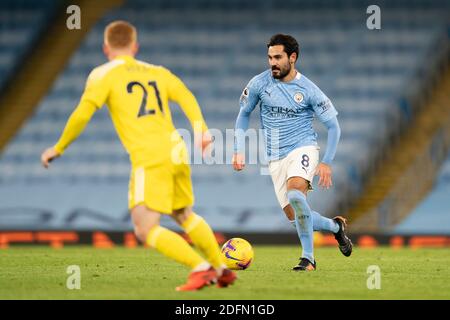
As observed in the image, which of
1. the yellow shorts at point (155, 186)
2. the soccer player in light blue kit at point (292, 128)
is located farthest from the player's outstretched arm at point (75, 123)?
the soccer player in light blue kit at point (292, 128)

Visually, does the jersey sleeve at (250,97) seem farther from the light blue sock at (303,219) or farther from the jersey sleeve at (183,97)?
the jersey sleeve at (183,97)

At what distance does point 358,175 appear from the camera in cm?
1686

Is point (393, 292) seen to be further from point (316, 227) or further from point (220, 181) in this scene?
point (220, 181)

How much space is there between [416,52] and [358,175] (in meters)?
2.73

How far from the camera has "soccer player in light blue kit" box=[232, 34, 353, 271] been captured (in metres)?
8.32

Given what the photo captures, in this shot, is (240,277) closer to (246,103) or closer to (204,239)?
(204,239)

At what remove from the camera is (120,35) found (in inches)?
261

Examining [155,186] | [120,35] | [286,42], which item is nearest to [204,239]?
[155,186]

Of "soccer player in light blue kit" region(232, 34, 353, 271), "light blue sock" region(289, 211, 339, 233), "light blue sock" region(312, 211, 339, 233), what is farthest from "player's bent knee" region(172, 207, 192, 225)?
"light blue sock" region(312, 211, 339, 233)

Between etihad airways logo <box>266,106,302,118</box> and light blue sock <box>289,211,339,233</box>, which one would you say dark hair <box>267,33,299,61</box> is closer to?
etihad airways logo <box>266,106,302,118</box>

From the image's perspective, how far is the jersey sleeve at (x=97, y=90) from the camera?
21.3 feet

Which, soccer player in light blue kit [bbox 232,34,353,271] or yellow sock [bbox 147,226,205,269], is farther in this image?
soccer player in light blue kit [bbox 232,34,353,271]

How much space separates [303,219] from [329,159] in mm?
521

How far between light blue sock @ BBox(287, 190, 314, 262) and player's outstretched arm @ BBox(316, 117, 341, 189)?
0.68 feet
